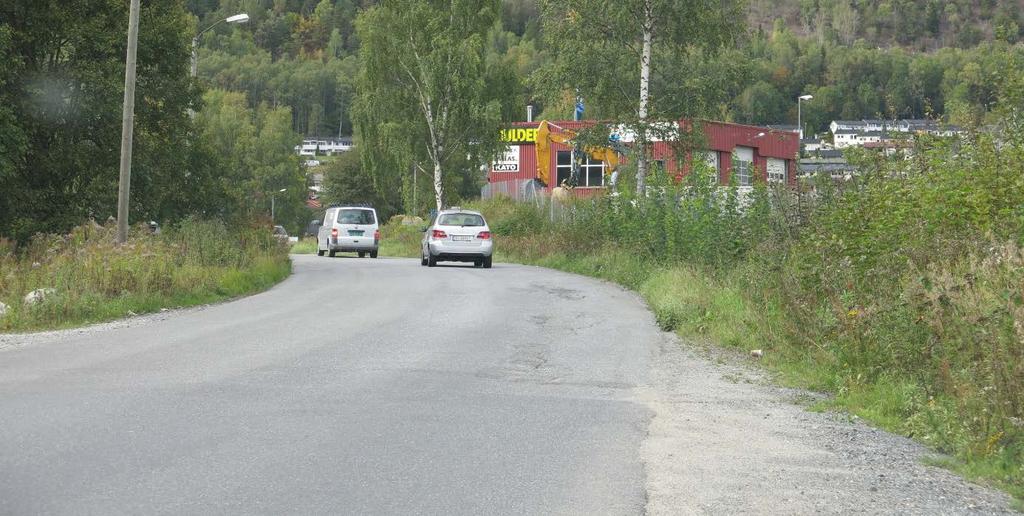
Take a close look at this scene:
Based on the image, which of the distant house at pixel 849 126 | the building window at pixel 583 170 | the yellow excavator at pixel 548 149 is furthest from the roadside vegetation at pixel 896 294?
the distant house at pixel 849 126

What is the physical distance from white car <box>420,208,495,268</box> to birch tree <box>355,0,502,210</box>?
2234 cm

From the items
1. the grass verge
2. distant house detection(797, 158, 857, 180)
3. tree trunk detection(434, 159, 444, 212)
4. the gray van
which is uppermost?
tree trunk detection(434, 159, 444, 212)

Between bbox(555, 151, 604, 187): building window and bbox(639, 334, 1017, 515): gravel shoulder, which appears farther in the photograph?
bbox(555, 151, 604, 187): building window

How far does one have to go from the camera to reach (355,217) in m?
47.8

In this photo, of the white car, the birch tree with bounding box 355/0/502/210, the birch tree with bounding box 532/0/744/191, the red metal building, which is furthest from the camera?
the red metal building

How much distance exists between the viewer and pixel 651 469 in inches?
296

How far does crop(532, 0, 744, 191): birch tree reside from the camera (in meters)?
36.3

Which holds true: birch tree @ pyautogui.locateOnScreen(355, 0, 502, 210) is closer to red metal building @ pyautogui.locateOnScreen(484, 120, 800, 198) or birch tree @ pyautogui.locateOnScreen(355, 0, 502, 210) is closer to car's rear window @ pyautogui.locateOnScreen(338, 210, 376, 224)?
red metal building @ pyautogui.locateOnScreen(484, 120, 800, 198)

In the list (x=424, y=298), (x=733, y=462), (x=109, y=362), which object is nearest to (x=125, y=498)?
(x=733, y=462)

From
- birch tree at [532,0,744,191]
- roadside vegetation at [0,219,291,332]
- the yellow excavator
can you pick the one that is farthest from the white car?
roadside vegetation at [0,219,291,332]

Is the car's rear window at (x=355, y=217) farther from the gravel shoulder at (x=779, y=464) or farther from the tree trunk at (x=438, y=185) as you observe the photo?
the gravel shoulder at (x=779, y=464)

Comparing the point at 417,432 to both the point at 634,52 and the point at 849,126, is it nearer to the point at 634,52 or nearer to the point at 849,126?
the point at 634,52

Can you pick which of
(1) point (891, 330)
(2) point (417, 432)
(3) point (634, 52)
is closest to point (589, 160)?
(3) point (634, 52)

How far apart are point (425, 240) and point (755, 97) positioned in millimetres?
142655
